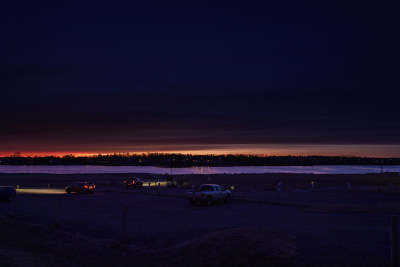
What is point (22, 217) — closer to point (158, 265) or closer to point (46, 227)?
point (46, 227)

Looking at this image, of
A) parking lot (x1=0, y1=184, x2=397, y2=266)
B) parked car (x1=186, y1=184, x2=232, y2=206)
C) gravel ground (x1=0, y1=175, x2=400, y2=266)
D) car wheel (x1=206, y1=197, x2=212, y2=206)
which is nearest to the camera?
gravel ground (x1=0, y1=175, x2=400, y2=266)

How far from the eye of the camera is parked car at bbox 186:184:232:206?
29375mm

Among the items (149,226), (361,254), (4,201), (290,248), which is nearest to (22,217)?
(149,226)

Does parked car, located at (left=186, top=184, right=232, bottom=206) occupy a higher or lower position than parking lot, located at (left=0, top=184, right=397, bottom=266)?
higher

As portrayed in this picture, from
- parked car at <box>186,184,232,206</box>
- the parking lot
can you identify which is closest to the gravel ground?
the parking lot

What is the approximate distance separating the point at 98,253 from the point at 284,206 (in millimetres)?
18643

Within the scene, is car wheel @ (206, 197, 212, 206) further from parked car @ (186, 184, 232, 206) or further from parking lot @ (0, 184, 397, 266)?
parking lot @ (0, 184, 397, 266)

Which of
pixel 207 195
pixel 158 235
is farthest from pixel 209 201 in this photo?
pixel 158 235

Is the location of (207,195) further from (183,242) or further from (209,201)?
(183,242)

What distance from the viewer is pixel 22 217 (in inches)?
808

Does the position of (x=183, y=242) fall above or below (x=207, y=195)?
below

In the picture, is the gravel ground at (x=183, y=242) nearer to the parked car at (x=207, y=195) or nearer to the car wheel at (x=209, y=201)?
the parked car at (x=207, y=195)

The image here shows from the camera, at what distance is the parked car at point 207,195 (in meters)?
29.4

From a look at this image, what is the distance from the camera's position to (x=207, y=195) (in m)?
29.6
